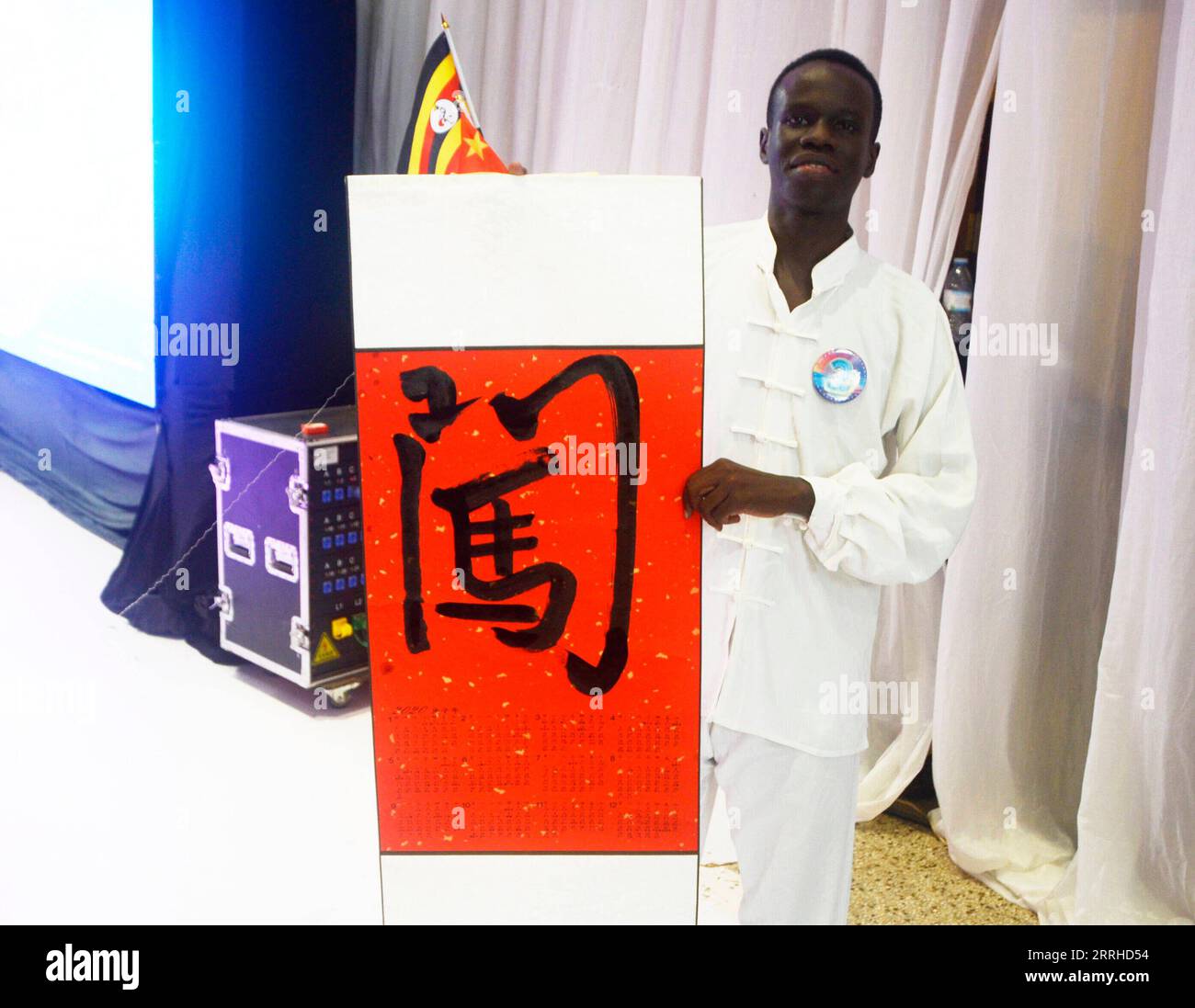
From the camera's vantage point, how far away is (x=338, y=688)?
2.68 metres

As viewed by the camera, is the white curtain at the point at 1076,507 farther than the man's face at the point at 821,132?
Yes

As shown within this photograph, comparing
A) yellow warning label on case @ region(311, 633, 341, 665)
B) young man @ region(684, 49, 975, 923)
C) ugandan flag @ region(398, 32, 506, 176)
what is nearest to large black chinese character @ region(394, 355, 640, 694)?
young man @ region(684, 49, 975, 923)

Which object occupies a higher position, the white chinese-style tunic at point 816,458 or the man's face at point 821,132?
the man's face at point 821,132

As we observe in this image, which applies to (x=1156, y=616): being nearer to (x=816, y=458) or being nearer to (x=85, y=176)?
(x=816, y=458)

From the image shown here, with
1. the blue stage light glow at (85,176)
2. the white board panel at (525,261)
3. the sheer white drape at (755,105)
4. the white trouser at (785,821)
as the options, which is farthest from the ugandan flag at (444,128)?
the blue stage light glow at (85,176)

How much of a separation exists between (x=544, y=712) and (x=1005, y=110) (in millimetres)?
1424

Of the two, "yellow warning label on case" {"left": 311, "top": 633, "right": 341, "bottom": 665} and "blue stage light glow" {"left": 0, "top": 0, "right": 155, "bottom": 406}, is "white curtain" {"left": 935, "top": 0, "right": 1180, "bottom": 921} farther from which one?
"blue stage light glow" {"left": 0, "top": 0, "right": 155, "bottom": 406}

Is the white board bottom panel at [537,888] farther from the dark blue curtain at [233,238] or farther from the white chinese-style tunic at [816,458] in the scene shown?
the dark blue curtain at [233,238]

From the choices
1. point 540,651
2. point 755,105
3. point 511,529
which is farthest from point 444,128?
point 755,105

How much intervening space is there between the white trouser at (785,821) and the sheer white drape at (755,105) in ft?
3.15

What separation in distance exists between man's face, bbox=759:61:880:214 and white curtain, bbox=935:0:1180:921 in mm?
819

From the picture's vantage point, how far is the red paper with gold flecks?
111 cm

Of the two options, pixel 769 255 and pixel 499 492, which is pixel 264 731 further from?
pixel 769 255

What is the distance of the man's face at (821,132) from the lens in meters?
1.17
